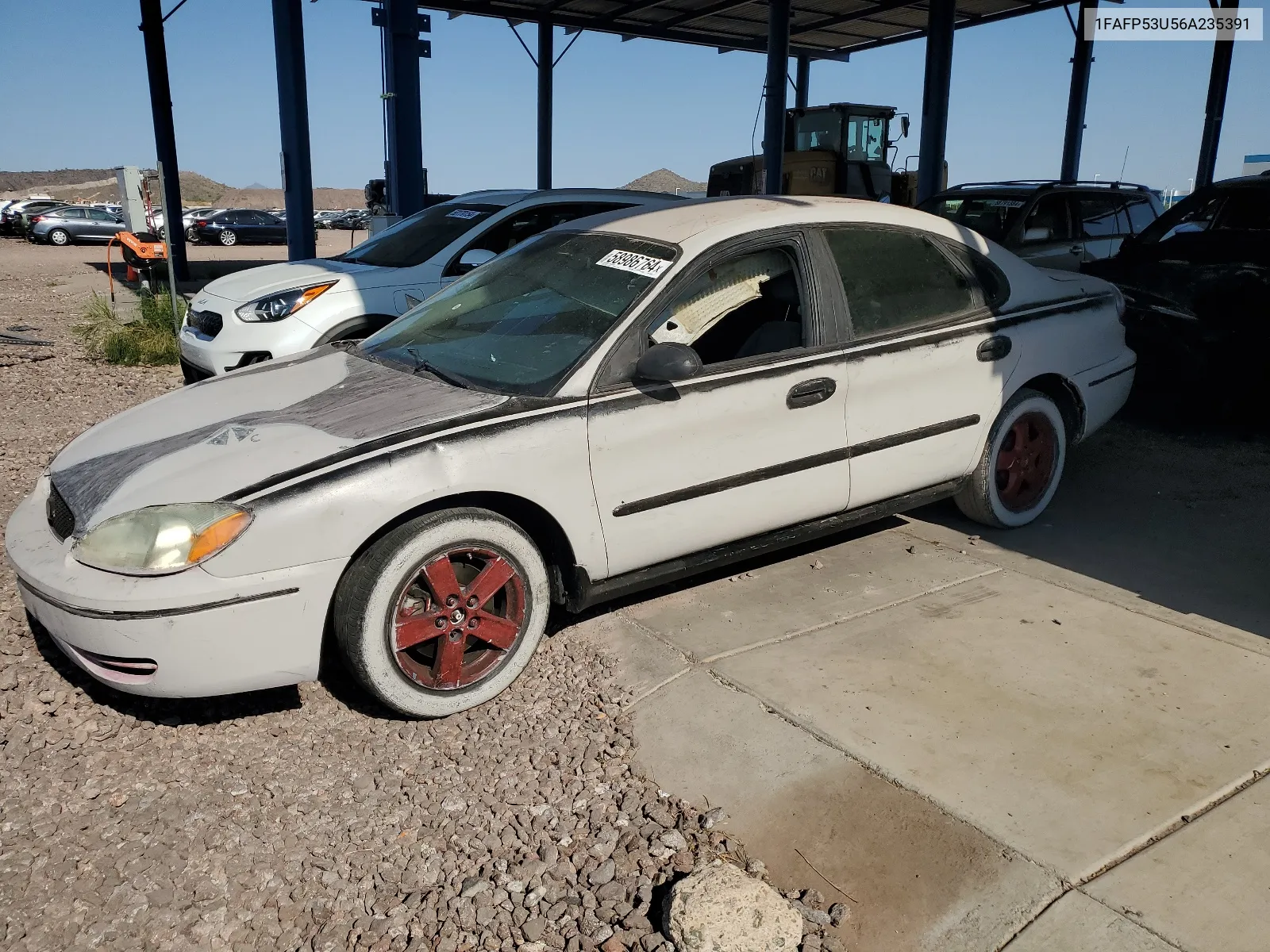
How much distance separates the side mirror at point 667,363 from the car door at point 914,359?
2.89ft

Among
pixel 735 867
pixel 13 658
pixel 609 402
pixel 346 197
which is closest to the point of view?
pixel 735 867

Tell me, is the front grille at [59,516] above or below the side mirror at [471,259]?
below

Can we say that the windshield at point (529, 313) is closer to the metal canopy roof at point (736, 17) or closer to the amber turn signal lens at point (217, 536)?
the amber turn signal lens at point (217, 536)

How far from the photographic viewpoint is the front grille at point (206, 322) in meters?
6.80

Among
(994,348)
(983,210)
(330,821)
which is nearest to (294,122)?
(983,210)

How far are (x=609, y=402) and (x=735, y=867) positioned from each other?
158cm

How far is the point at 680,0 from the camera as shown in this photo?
798 inches

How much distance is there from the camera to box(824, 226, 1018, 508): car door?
4.06 metres

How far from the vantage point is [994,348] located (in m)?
4.45

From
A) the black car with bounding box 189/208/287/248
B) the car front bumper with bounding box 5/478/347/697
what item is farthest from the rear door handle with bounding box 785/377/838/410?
the black car with bounding box 189/208/287/248

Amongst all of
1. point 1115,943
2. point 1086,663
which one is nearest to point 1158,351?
point 1086,663

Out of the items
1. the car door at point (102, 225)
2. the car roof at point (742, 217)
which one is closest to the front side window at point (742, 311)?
the car roof at point (742, 217)

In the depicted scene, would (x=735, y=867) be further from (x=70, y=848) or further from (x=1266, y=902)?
(x=70, y=848)

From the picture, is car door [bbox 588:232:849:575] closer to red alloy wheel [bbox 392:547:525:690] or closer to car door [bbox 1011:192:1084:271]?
red alloy wheel [bbox 392:547:525:690]
